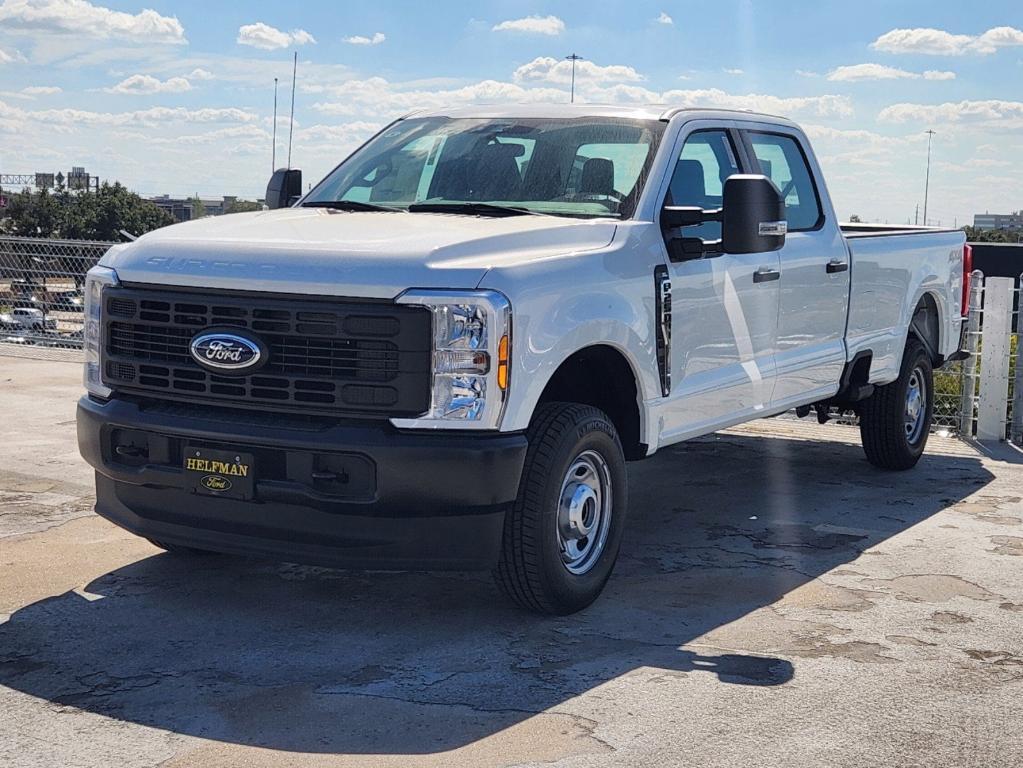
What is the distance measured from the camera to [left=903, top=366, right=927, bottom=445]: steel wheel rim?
926cm

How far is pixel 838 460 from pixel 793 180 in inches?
102

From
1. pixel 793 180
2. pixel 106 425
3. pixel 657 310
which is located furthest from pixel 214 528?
pixel 793 180

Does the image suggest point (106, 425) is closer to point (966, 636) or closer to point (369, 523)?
point (369, 523)

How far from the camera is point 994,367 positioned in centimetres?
1063

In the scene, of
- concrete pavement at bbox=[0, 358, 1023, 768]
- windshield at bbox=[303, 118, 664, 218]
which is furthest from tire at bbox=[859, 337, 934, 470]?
windshield at bbox=[303, 118, 664, 218]

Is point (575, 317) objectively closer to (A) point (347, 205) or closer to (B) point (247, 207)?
(A) point (347, 205)

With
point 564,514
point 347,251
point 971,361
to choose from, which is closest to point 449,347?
point 347,251

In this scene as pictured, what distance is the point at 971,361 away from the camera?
35.7 ft

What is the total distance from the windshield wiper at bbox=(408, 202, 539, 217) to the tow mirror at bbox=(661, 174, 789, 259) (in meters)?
0.64

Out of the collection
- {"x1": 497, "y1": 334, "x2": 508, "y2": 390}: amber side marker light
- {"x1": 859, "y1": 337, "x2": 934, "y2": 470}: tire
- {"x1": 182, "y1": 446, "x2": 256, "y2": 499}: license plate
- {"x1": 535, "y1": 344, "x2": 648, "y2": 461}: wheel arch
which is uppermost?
{"x1": 497, "y1": 334, "x2": 508, "y2": 390}: amber side marker light

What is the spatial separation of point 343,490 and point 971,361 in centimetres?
721

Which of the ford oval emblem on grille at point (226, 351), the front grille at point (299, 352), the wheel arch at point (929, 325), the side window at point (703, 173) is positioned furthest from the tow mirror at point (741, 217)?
the wheel arch at point (929, 325)

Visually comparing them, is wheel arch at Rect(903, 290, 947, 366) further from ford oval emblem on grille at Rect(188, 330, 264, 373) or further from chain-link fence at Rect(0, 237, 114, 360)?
chain-link fence at Rect(0, 237, 114, 360)

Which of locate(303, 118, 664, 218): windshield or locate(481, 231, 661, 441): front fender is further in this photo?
locate(303, 118, 664, 218): windshield
